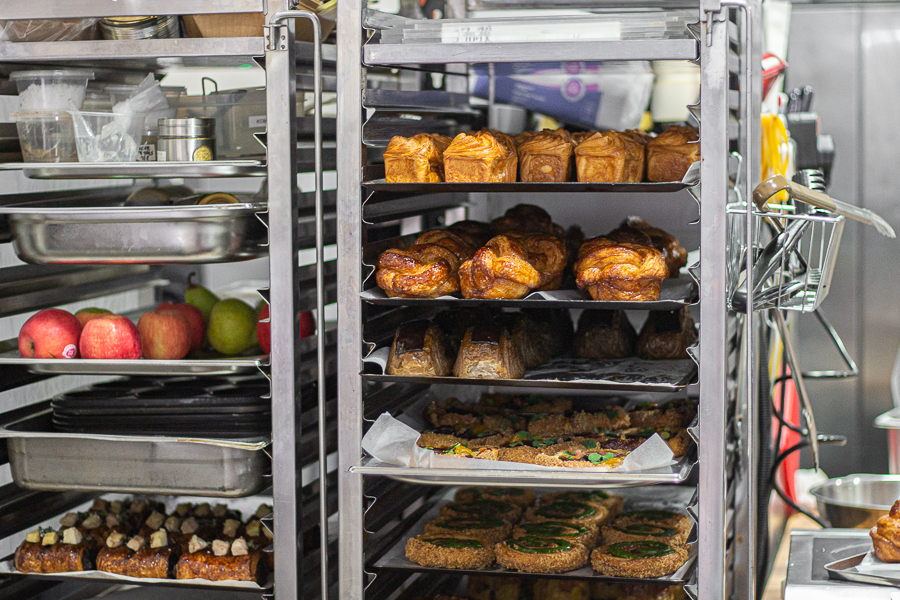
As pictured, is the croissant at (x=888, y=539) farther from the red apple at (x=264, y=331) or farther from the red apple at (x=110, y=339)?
the red apple at (x=110, y=339)

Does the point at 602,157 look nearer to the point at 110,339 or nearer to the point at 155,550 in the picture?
the point at 110,339

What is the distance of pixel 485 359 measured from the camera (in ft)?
7.07

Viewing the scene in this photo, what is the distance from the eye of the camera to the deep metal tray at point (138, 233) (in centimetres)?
207

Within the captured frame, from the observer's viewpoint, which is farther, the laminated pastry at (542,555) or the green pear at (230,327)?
the green pear at (230,327)

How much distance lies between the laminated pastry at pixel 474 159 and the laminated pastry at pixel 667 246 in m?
0.53

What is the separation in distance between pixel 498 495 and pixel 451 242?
0.75 m

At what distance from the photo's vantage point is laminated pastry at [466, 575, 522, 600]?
2.48 meters

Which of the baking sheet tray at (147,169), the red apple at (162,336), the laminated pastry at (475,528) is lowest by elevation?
the laminated pastry at (475,528)

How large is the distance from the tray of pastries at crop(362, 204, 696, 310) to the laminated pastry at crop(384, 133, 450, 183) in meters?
0.17

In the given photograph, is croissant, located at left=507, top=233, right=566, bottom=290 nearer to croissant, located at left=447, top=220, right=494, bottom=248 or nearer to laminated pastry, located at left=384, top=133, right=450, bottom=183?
croissant, located at left=447, top=220, right=494, bottom=248

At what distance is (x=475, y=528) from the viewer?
7.58 feet

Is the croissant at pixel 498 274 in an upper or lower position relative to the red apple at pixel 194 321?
upper

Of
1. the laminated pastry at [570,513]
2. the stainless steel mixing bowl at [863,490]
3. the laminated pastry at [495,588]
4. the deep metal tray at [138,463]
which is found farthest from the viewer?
the stainless steel mixing bowl at [863,490]

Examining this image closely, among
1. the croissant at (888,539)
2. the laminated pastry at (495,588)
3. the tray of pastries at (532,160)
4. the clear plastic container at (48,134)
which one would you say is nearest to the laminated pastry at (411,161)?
the tray of pastries at (532,160)
